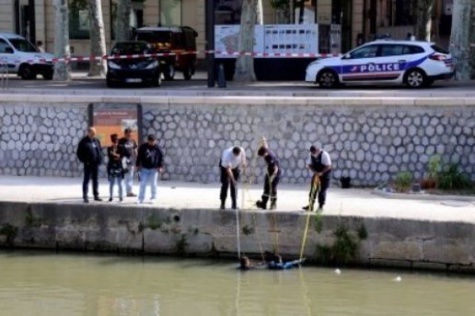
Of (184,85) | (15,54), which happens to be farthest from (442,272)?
(15,54)

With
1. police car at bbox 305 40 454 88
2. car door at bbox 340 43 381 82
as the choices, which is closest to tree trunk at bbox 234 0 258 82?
police car at bbox 305 40 454 88

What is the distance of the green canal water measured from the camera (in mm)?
15477

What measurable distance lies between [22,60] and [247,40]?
8700mm

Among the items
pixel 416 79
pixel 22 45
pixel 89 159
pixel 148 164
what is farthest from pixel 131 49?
pixel 148 164

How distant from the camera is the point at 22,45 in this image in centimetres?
3716

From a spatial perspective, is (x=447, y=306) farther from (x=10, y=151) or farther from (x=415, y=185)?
(x=10, y=151)

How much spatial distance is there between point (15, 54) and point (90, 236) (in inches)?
759

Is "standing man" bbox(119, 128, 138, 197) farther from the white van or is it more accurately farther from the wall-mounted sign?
the white van

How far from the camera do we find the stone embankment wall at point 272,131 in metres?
20.8

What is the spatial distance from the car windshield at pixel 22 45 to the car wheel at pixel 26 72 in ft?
2.96

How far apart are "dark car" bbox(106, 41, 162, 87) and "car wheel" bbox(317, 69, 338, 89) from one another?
525cm

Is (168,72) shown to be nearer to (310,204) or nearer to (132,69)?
(132,69)

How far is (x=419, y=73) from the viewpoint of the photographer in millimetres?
28734

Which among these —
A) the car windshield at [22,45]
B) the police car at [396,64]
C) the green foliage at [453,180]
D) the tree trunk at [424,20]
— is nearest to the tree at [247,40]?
the police car at [396,64]
